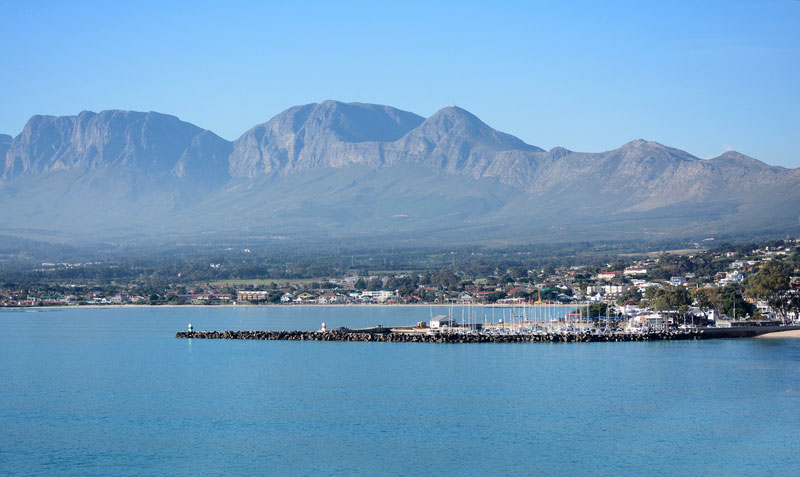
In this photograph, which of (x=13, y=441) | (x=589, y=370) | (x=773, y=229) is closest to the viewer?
(x=13, y=441)

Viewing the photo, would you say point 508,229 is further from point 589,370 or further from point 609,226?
point 589,370

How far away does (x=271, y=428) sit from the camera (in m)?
28.6

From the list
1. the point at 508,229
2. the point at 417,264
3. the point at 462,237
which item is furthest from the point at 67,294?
the point at 508,229

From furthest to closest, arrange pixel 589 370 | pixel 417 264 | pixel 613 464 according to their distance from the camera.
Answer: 1. pixel 417 264
2. pixel 589 370
3. pixel 613 464

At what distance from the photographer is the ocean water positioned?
2486 cm

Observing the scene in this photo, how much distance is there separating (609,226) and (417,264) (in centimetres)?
5903

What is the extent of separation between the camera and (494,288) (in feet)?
321

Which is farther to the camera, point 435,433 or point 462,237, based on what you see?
Answer: point 462,237

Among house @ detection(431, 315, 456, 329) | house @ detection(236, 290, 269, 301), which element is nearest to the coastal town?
house @ detection(236, 290, 269, 301)

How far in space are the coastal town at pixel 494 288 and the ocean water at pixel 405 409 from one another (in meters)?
22.5

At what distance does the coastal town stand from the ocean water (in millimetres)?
22535

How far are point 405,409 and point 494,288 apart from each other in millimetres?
67056

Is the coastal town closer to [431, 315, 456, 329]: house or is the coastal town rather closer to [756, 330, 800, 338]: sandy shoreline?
[431, 315, 456, 329]: house

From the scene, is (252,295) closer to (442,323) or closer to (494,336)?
(442,323)
